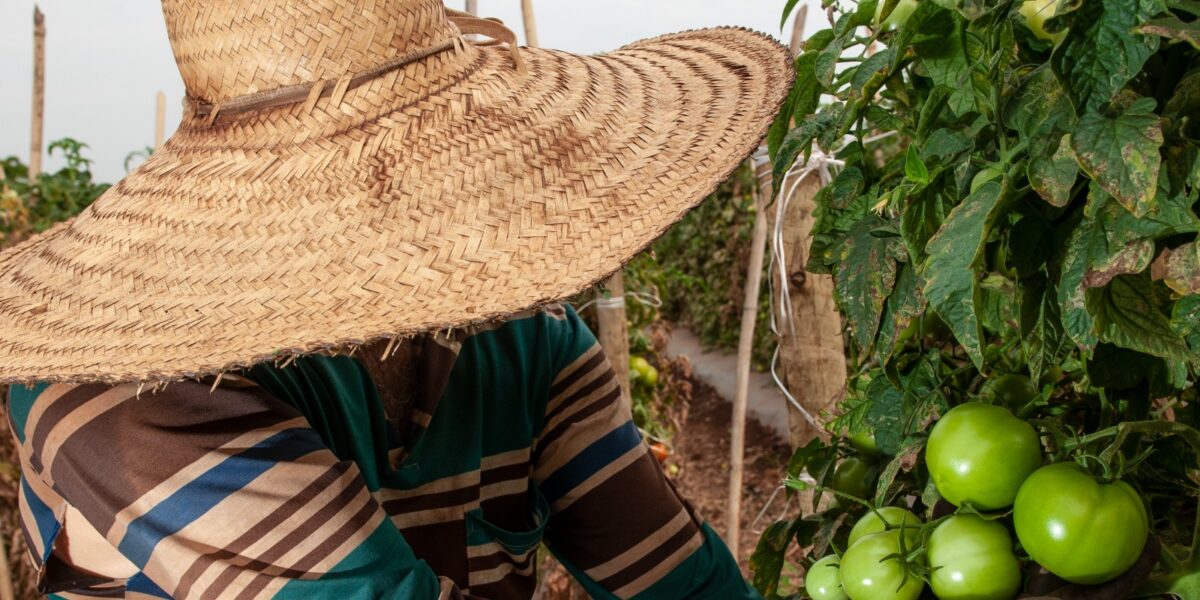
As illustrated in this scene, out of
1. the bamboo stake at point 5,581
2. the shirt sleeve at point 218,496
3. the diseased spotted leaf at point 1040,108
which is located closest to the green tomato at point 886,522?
the diseased spotted leaf at point 1040,108

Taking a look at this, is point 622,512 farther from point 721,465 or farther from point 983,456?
point 721,465

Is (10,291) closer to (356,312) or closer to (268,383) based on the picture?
(268,383)

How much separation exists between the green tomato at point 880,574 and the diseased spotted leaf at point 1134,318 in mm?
243

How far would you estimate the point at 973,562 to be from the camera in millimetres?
769

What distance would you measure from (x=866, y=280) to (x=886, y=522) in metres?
0.20

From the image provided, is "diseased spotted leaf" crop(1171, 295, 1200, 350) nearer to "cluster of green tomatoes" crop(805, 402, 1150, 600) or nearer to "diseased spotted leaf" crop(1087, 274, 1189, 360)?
"diseased spotted leaf" crop(1087, 274, 1189, 360)

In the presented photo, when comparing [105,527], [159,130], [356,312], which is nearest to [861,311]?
[356,312]

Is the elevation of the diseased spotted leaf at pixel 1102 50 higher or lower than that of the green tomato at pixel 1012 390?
higher

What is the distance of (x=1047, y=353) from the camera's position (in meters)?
0.75

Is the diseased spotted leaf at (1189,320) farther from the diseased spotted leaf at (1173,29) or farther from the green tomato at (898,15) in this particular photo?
the green tomato at (898,15)

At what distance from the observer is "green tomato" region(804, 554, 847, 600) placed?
2.96 feet

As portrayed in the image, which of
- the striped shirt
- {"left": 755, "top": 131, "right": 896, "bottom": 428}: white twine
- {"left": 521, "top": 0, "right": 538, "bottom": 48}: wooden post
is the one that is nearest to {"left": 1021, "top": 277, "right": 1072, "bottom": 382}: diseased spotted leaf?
the striped shirt

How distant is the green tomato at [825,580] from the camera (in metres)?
0.90

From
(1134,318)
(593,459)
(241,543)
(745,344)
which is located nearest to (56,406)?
(241,543)
